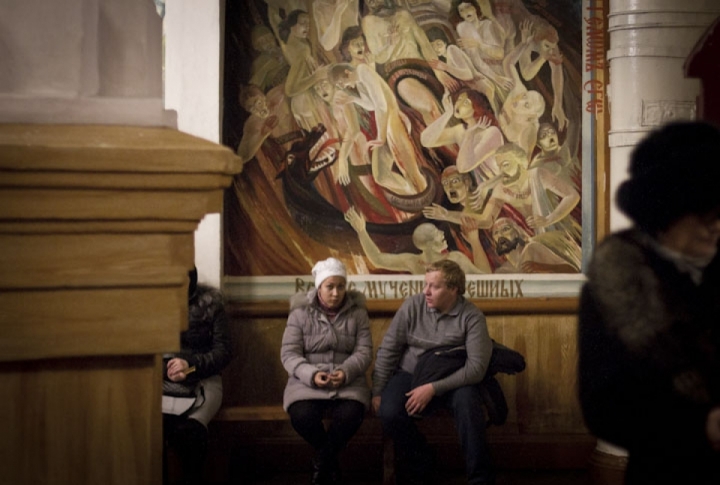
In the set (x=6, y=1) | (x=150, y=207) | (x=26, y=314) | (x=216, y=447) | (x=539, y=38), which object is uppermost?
(x=539, y=38)

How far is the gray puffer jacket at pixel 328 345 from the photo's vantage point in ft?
19.7

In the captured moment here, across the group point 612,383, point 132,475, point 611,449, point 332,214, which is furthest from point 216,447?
point 132,475

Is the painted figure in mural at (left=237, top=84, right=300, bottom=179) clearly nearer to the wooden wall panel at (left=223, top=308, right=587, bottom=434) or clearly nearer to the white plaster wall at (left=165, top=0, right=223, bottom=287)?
the white plaster wall at (left=165, top=0, right=223, bottom=287)

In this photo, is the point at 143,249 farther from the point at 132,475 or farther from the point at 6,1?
the point at 6,1

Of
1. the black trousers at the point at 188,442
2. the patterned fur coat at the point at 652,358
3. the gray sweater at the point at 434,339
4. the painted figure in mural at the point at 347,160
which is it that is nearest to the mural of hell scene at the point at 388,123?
the painted figure in mural at the point at 347,160

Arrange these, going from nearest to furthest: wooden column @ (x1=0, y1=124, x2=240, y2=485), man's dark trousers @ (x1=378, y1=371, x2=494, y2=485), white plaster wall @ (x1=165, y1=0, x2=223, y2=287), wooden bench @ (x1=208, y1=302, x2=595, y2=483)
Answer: wooden column @ (x1=0, y1=124, x2=240, y2=485) → man's dark trousers @ (x1=378, y1=371, x2=494, y2=485) → white plaster wall @ (x1=165, y1=0, x2=223, y2=287) → wooden bench @ (x1=208, y1=302, x2=595, y2=483)

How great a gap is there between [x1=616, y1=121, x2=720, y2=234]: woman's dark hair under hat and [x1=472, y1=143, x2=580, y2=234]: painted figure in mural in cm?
452

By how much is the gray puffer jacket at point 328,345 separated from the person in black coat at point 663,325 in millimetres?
3850

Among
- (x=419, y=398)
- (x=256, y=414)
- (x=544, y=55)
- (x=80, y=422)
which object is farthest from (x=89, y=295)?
(x=544, y=55)

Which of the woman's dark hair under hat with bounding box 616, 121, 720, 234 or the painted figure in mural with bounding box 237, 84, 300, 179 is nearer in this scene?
the woman's dark hair under hat with bounding box 616, 121, 720, 234

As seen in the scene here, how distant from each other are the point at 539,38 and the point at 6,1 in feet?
19.1

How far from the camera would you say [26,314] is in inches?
45.9

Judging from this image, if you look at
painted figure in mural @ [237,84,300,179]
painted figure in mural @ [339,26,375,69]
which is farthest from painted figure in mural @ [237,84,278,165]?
painted figure in mural @ [339,26,375,69]

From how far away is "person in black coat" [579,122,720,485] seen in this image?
2.11 meters
